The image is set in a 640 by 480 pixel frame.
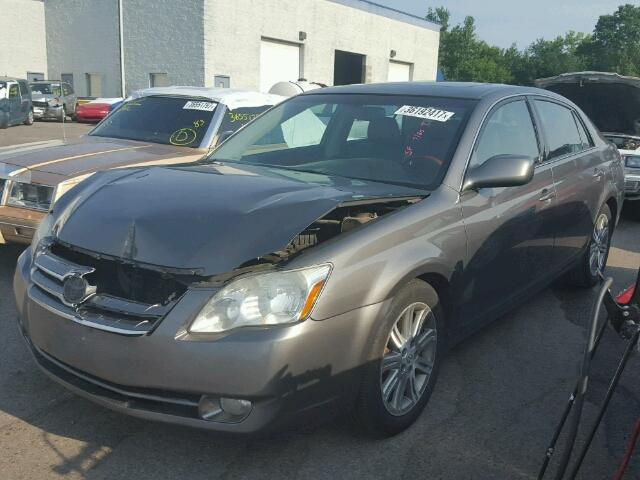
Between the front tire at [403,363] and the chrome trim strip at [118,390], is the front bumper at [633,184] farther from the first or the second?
the chrome trim strip at [118,390]

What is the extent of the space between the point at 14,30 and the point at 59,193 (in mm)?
31894

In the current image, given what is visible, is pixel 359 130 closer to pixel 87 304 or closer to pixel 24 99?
pixel 87 304

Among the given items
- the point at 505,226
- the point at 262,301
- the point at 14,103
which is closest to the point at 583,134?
the point at 505,226

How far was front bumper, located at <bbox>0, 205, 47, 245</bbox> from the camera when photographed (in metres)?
4.91

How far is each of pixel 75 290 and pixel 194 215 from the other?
23.6 inches

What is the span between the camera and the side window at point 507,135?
12.4 feet

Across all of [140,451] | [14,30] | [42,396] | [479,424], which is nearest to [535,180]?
[479,424]

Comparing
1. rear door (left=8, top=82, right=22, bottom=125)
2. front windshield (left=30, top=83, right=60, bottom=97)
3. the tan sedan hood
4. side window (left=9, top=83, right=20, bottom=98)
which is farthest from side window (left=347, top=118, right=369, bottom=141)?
front windshield (left=30, top=83, right=60, bottom=97)

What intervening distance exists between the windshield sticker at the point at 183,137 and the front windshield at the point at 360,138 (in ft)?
6.08

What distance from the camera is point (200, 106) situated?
6578 millimetres

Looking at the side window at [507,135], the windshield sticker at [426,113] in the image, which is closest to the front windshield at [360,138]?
the windshield sticker at [426,113]

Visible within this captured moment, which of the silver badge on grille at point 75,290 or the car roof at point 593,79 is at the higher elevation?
the car roof at point 593,79

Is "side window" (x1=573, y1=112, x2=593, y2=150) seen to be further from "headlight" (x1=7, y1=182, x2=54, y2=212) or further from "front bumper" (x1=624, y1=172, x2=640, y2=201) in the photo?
"headlight" (x1=7, y1=182, x2=54, y2=212)

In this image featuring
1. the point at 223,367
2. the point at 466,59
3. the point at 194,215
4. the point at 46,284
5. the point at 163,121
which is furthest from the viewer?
the point at 466,59
